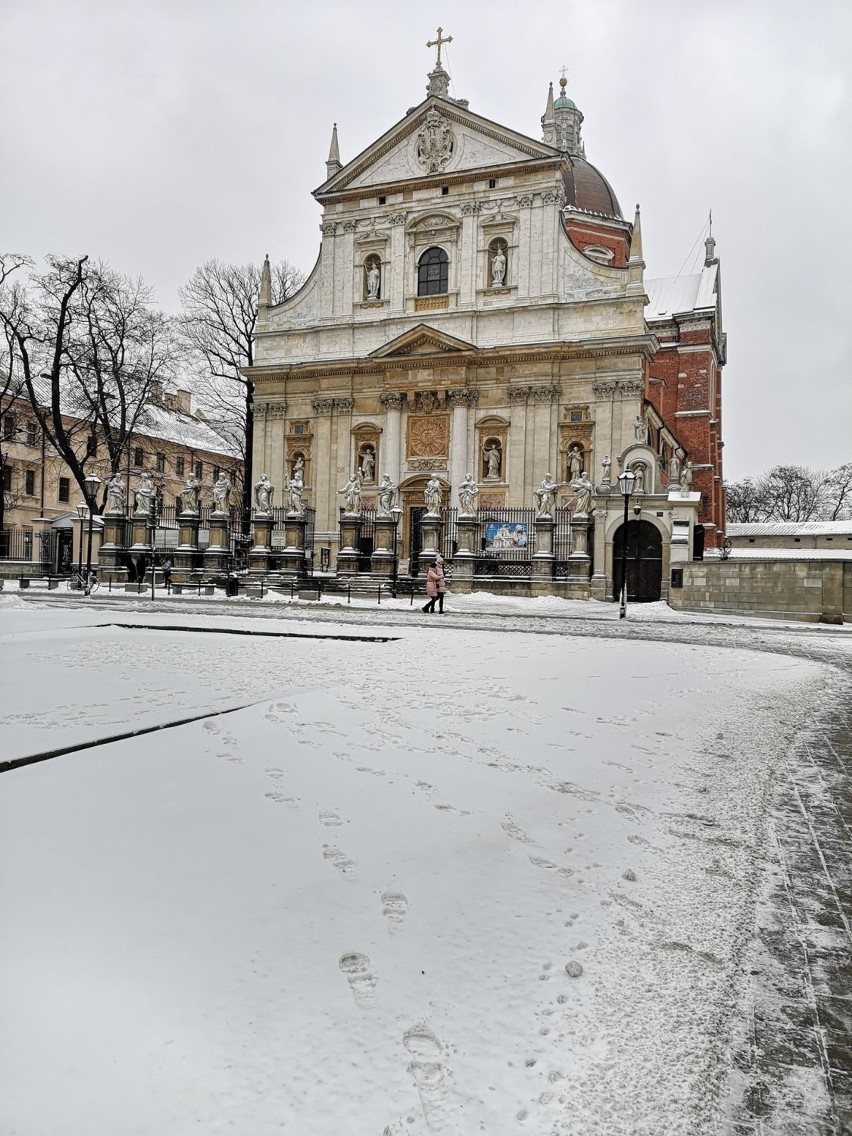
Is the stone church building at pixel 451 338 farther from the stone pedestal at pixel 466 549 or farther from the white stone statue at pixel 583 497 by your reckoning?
the white stone statue at pixel 583 497

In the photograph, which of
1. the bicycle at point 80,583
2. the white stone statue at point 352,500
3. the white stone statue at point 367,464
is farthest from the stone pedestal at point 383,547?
the bicycle at point 80,583

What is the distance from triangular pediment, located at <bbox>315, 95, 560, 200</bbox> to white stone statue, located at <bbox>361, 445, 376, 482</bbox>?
1297 centimetres

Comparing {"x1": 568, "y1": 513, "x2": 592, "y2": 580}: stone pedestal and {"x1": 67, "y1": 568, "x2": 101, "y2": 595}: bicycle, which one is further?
{"x1": 67, "y1": 568, "x2": 101, "y2": 595}: bicycle

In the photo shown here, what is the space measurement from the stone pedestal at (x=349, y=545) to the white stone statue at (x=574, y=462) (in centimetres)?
987

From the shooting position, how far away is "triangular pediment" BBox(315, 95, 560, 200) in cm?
3441

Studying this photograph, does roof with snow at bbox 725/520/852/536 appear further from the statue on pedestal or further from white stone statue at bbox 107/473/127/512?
white stone statue at bbox 107/473/127/512

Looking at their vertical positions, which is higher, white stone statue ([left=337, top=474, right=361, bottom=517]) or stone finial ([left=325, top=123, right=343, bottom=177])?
stone finial ([left=325, top=123, right=343, bottom=177])

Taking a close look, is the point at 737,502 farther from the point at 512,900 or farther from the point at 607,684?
the point at 512,900

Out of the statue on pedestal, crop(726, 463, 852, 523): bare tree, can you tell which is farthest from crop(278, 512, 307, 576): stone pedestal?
crop(726, 463, 852, 523): bare tree

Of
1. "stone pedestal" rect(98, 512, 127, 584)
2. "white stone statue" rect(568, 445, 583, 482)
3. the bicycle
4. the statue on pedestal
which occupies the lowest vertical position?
the bicycle

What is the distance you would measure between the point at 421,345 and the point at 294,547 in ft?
40.5

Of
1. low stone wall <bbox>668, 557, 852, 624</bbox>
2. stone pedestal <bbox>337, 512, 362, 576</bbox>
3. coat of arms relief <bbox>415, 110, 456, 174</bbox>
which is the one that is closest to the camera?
low stone wall <bbox>668, 557, 852, 624</bbox>

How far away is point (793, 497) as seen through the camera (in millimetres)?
69062

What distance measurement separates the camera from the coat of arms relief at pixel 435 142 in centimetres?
3553
